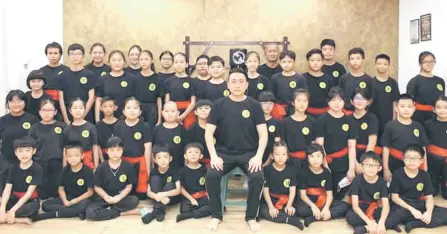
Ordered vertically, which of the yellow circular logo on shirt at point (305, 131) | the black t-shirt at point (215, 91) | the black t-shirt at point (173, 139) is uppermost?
the black t-shirt at point (215, 91)

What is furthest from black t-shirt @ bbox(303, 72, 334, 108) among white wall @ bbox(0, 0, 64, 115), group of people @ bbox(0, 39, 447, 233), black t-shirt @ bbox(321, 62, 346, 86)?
white wall @ bbox(0, 0, 64, 115)

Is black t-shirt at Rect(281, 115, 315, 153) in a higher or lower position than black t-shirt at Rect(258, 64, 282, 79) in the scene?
lower

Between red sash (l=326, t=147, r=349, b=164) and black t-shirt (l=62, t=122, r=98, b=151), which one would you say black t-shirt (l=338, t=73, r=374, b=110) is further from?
black t-shirt (l=62, t=122, r=98, b=151)

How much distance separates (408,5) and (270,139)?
3.09 m

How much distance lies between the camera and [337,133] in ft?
13.9

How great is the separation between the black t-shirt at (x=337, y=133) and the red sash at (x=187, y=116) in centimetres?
131

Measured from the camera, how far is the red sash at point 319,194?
3.86 meters

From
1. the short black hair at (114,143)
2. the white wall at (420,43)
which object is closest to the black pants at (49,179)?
the short black hair at (114,143)

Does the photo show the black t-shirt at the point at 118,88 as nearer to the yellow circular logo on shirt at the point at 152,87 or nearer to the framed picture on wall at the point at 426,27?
the yellow circular logo on shirt at the point at 152,87

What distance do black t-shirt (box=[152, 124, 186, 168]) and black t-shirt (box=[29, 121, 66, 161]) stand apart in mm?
900

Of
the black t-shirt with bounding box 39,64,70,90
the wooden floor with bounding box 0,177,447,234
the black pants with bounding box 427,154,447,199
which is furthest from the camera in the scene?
the black t-shirt with bounding box 39,64,70,90

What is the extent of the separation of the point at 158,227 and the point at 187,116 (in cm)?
150

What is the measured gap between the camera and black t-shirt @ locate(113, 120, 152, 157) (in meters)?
4.32

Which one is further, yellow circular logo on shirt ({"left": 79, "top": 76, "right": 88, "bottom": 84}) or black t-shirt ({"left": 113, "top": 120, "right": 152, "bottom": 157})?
yellow circular logo on shirt ({"left": 79, "top": 76, "right": 88, "bottom": 84})
